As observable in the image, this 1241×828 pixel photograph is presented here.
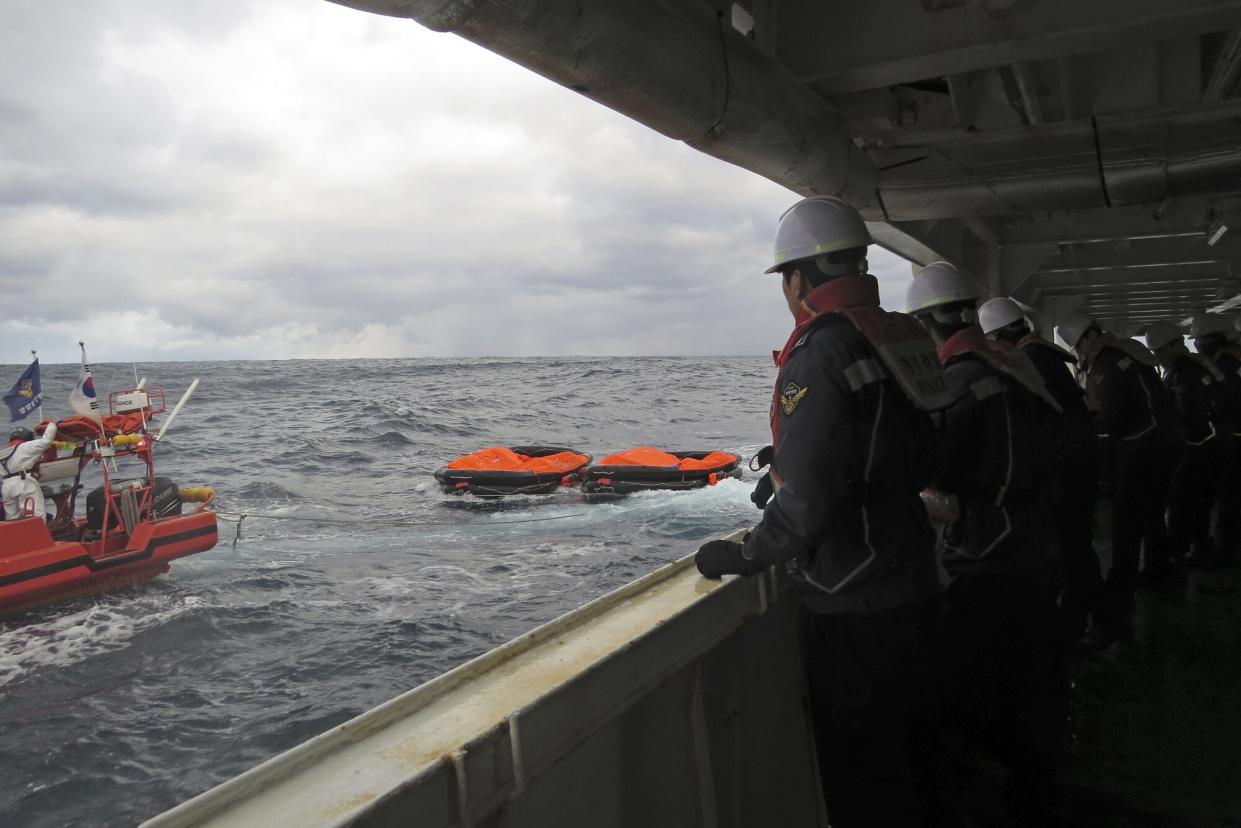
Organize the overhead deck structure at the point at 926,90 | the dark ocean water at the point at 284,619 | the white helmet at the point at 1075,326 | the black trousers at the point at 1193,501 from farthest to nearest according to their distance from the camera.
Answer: the dark ocean water at the point at 284,619 → the black trousers at the point at 1193,501 → the white helmet at the point at 1075,326 → the overhead deck structure at the point at 926,90

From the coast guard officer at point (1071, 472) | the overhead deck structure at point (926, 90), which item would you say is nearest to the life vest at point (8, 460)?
the overhead deck structure at point (926, 90)

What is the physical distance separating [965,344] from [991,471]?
43cm

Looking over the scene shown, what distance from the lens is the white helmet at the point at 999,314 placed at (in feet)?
13.2

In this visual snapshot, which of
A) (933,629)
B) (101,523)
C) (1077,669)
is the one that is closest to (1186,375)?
(1077,669)

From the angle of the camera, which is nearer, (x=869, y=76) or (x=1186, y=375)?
(x=869, y=76)

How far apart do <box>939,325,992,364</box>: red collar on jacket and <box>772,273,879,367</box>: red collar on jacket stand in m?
0.87

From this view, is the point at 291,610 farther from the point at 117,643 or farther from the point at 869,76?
the point at 869,76

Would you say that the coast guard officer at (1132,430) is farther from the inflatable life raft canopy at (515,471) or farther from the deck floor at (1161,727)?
the inflatable life raft canopy at (515,471)

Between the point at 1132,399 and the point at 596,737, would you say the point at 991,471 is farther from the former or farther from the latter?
Answer: the point at 1132,399

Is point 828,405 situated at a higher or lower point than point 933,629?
higher

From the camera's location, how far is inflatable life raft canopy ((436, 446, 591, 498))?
2328 cm

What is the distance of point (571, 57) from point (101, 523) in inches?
700

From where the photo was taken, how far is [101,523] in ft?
54.1

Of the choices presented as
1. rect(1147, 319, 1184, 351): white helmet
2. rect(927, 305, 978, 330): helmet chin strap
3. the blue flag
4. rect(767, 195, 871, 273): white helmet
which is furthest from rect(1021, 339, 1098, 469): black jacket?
the blue flag
